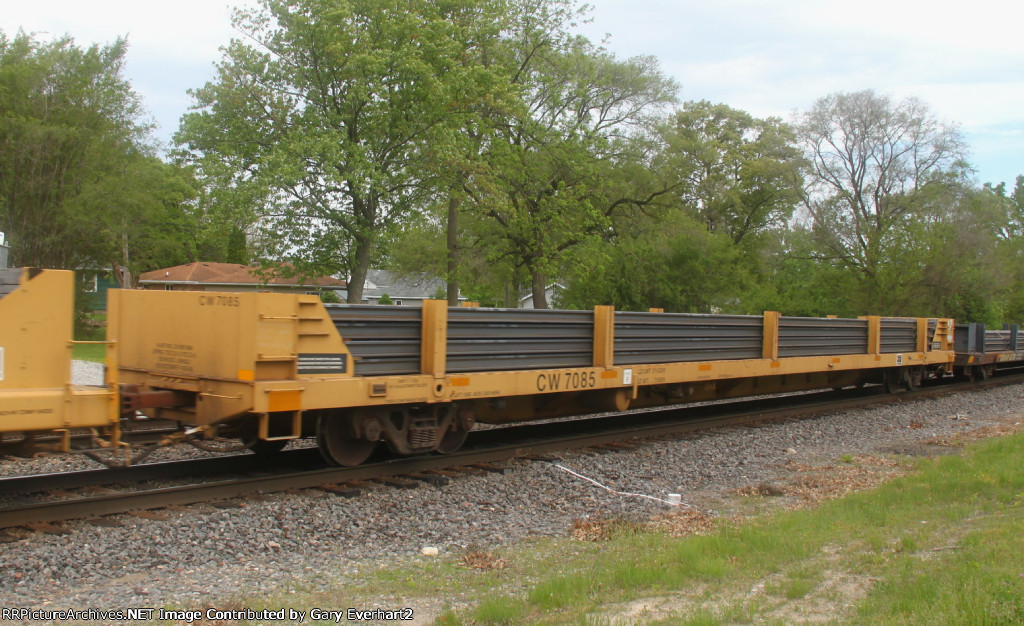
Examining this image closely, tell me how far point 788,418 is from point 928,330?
6106 mm

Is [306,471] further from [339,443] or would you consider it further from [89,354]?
[89,354]

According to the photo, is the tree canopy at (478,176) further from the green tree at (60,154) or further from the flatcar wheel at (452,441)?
the flatcar wheel at (452,441)

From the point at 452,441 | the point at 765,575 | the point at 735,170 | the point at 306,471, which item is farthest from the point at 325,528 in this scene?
the point at 735,170

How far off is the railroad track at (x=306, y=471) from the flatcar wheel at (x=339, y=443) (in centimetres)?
14

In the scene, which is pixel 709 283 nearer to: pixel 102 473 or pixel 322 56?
pixel 322 56

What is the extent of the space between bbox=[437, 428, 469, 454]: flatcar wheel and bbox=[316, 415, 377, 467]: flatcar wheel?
0.91 m

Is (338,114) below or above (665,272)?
above

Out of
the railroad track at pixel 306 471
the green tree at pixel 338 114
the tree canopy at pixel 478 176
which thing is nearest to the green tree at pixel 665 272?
the tree canopy at pixel 478 176

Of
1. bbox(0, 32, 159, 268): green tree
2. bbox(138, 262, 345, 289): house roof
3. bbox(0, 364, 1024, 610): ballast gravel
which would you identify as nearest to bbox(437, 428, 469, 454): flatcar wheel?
bbox(0, 364, 1024, 610): ballast gravel

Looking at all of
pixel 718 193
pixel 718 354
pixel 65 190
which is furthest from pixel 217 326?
pixel 718 193

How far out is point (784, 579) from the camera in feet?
15.4

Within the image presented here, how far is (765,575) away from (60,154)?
104 ft

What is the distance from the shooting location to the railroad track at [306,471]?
6219 mm

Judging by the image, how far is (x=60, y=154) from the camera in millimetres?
29641
